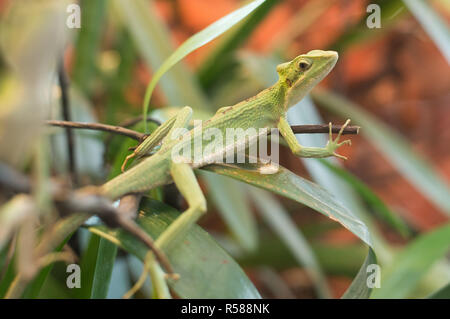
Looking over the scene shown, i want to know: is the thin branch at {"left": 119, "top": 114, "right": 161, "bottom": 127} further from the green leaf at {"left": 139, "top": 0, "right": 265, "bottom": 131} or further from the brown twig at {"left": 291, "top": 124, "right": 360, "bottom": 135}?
the brown twig at {"left": 291, "top": 124, "right": 360, "bottom": 135}

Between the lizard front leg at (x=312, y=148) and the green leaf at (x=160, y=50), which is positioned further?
the green leaf at (x=160, y=50)

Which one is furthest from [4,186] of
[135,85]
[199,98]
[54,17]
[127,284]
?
[135,85]

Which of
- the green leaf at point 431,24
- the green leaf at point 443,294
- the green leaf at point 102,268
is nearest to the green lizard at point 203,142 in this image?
the green leaf at point 102,268

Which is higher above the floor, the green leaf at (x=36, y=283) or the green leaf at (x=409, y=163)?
the green leaf at (x=409, y=163)

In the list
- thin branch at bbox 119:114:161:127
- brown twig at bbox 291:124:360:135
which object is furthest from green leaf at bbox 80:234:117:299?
brown twig at bbox 291:124:360:135

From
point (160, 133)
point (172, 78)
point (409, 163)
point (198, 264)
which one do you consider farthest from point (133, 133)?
point (409, 163)

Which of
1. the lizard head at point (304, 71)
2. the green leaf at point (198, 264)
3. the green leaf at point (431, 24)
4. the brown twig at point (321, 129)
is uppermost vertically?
the green leaf at point (431, 24)

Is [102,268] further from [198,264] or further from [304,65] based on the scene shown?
[304,65]

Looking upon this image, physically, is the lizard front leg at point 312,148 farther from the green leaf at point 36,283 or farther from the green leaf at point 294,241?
the green leaf at point 294,241
